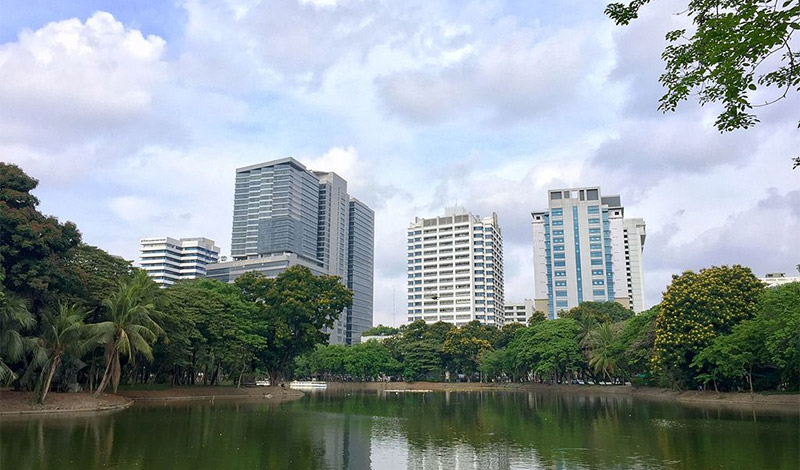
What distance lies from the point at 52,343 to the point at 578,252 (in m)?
128

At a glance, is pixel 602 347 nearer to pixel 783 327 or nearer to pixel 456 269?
pixel 783 327

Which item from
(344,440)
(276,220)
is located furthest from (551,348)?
(276,220)

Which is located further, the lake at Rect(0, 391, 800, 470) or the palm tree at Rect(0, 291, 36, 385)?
the palm tree at Rect(0, 291, 36, 385)

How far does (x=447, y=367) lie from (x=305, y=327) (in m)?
48.2

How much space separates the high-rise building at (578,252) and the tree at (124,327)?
11479 cm

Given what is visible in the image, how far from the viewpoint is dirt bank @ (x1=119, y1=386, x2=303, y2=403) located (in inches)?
1895

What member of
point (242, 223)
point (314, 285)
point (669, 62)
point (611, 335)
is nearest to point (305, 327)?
point (314, 285)

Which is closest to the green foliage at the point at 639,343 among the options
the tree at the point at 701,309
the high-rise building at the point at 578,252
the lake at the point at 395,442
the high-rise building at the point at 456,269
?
the tree at the point at 701,309

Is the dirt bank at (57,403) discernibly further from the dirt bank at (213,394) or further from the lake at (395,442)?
the dirt bank at (213,394)

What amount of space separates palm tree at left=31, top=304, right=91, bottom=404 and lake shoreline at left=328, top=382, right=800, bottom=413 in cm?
4574

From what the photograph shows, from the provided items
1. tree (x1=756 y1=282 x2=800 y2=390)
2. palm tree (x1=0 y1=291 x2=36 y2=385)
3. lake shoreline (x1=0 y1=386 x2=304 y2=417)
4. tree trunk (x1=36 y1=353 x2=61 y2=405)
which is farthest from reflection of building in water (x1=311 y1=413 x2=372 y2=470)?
tree (x1=756 y1=282 x2=800 y2=390)

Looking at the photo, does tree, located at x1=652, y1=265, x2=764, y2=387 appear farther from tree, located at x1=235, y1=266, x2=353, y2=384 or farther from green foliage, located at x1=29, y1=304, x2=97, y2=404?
green foliage, located at x1=29, y1=304, x2=97, y2=404

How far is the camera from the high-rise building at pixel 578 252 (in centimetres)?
14262

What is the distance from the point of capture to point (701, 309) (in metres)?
49.4
